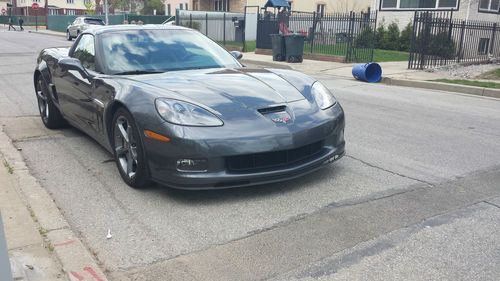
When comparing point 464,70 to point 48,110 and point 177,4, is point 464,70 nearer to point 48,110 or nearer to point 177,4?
point 48,110

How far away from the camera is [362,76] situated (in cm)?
1334

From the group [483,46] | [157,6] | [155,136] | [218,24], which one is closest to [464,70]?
[483,46]

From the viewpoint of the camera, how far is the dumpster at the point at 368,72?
1325 cm

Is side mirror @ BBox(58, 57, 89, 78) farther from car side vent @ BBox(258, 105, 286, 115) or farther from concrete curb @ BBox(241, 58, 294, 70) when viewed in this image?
concrete curb @ BBox(241, 58, 294, 70)

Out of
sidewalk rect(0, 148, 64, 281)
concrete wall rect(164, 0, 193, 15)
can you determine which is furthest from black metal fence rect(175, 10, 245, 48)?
sidewalk rect(0, 148, 64, 281)

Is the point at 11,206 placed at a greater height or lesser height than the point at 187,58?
lesser

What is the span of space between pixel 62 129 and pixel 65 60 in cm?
161

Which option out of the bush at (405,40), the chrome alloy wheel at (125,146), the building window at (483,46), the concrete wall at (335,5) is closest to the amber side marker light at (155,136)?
the chrome alloy wheel at (125,146)

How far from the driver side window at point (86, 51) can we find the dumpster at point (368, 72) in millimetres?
8902

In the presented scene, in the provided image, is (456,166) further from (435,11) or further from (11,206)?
(435,11)

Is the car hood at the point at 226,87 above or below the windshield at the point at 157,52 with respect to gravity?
below

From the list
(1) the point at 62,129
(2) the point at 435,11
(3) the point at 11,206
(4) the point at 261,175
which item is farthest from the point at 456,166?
(2) the point at 435,11

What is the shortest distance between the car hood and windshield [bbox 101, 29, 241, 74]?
256 mm

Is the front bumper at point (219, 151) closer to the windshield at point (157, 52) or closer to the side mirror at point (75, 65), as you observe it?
the windshield at point (157, 52)
